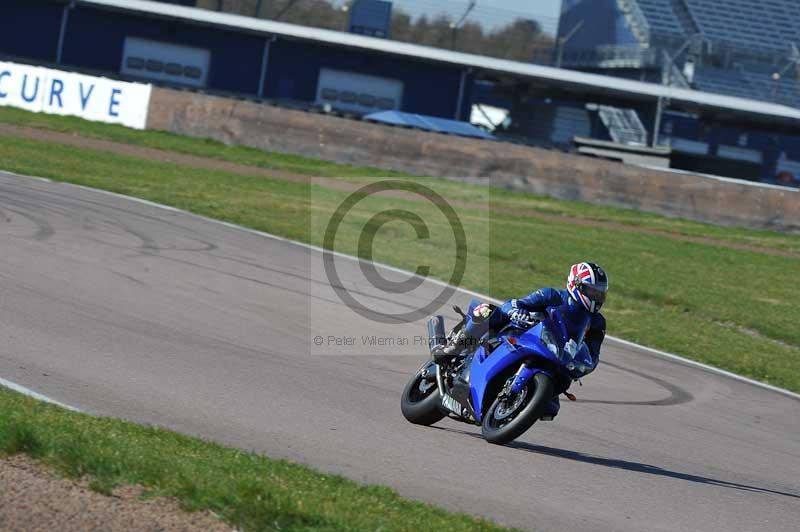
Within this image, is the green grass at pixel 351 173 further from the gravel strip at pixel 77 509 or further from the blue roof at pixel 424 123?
the gravel strip at pixel 77 509

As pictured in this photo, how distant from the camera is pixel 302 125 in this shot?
2914 centimetres

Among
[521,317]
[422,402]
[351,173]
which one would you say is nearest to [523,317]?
[521,317]

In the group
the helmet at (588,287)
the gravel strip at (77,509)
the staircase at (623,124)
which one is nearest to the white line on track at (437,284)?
the gravel strip at (77,509)

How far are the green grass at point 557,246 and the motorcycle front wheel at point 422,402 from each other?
240 inches

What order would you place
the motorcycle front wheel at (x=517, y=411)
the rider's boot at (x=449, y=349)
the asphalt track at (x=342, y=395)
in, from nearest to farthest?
the asphalt track at (x=342, y=395), the motorcycle front wheel at (x=517, y=411), the rider's boot at (x=449, y=349)

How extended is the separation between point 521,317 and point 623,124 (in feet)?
162

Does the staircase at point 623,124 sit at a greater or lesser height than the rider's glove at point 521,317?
greater

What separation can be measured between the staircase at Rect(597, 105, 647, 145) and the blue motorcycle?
47.3 m

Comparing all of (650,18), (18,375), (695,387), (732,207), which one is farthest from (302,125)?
(650,18)

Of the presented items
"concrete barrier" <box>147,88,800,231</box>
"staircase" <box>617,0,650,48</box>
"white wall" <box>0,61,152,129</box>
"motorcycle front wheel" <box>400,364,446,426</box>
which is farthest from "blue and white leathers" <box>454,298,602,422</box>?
"staircase" <box>617,0,650,48</box>

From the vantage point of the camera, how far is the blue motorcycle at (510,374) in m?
7.89

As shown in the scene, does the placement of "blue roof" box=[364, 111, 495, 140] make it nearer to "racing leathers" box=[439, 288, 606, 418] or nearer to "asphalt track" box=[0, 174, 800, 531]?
"asphalt track" box=[0, 174, 800, 531]

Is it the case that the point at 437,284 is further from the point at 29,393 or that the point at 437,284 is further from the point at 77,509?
the point at 77,509

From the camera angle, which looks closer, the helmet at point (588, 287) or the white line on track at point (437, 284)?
the helmet at point (588, 287)
